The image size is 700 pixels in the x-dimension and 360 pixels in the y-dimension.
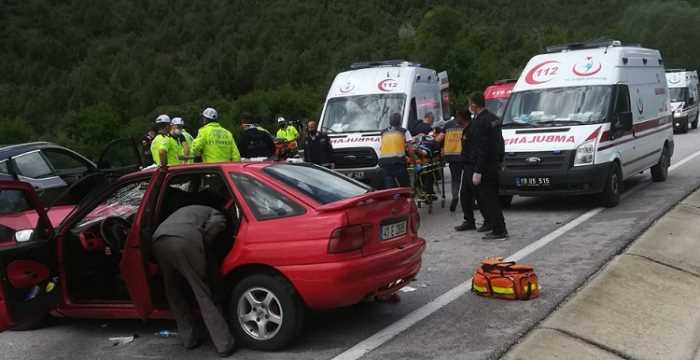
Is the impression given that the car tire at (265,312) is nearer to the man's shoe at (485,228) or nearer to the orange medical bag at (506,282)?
the orange medical bag at (506,282)

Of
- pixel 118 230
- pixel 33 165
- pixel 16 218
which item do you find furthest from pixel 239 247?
pixel 33 165

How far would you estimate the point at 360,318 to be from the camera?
21.4 feet

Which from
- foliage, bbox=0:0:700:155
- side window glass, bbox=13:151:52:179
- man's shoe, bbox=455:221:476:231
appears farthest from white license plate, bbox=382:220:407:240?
foliage, bbox=0:0:700:155

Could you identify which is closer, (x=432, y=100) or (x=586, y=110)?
(x=586, y=110)

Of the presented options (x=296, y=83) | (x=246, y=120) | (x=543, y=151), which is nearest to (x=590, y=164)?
(x=543, y=151)

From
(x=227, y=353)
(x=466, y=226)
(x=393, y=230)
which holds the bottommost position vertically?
(x=466, y=226)

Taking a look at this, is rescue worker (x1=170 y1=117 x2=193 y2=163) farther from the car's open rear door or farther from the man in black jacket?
the car's open rear door

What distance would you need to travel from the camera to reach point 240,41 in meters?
104

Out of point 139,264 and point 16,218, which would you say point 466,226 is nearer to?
point 139,264

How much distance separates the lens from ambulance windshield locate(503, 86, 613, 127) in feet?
40.2

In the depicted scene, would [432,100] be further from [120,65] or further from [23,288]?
[120,65]

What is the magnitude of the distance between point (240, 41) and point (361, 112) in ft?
299

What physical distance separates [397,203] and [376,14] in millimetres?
110746

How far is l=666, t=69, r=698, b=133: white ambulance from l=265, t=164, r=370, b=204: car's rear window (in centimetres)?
2618
